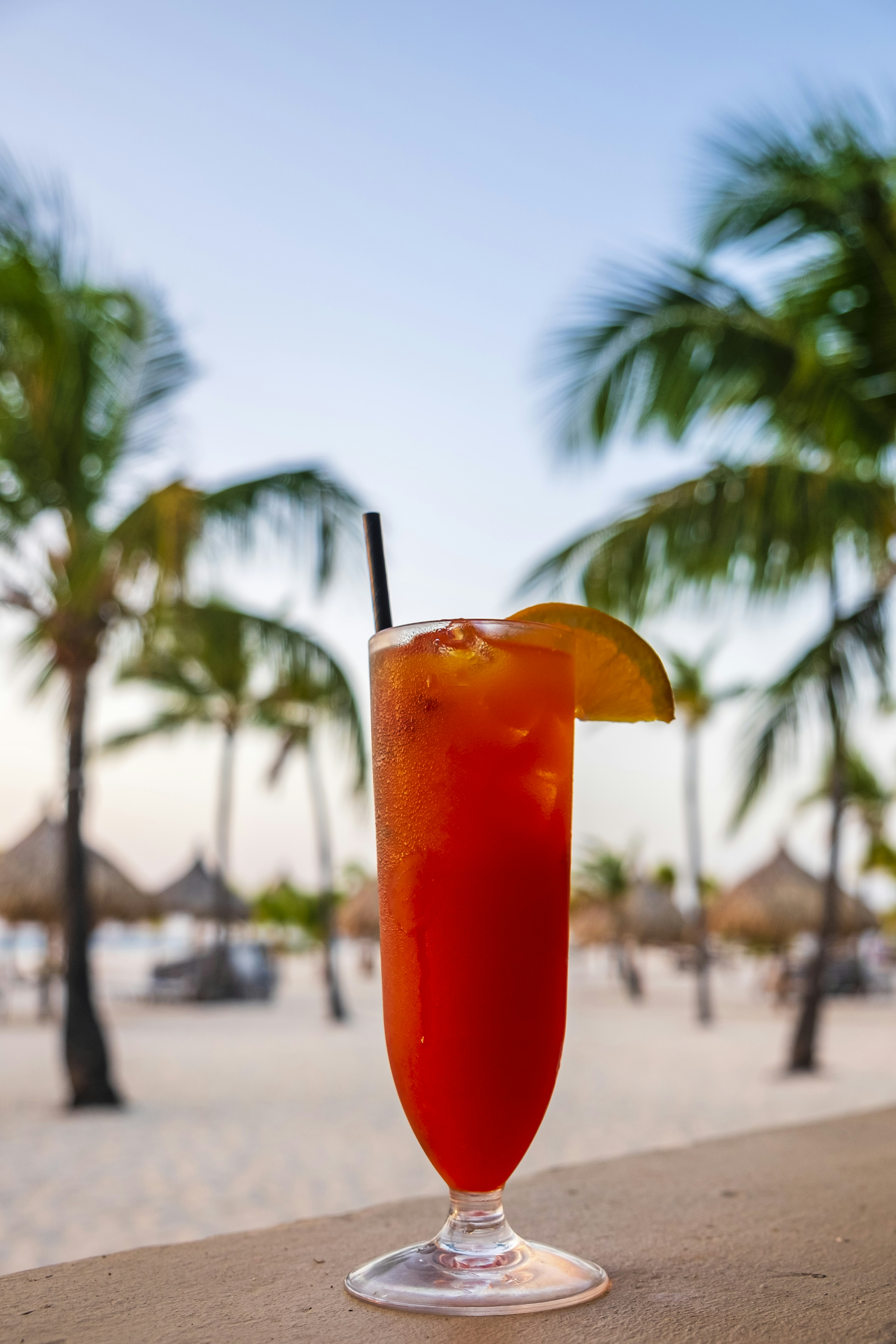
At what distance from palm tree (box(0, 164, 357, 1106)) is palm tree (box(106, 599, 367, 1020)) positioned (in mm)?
474

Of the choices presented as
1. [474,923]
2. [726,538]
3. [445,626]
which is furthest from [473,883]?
[726,538]

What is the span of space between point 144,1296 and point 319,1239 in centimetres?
27

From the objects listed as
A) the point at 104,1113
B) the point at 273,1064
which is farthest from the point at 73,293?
the point at 273,1064

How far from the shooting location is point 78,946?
7105mm

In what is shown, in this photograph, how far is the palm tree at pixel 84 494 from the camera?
6.34m

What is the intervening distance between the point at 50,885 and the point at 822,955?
12.1 meters

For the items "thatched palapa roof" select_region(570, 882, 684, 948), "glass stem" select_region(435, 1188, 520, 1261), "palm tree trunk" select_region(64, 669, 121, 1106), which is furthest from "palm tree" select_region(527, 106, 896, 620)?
"thatched palapa roof" select_region(570, 882, 684, 948)

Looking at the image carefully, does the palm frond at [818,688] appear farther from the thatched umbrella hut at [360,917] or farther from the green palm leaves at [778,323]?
the thatched umbrella hut at [360,917]

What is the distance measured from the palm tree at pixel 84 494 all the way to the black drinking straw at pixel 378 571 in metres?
5.03

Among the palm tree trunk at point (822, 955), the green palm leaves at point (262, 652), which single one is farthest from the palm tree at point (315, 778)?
the palm tree trunk at point (822, 955)

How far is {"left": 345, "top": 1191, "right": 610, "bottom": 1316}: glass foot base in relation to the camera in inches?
36.9

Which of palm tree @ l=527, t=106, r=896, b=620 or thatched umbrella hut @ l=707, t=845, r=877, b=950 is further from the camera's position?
thatched umbrella hut @ l=707, t=845, r=877, b=950

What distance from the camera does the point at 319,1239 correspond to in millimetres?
1204

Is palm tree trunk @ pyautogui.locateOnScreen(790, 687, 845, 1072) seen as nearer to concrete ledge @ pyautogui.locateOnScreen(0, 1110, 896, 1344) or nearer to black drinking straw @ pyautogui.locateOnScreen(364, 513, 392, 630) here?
concrete ledge @ pyautogui.locateOnScreen(0, 1110, 896, 1344)
